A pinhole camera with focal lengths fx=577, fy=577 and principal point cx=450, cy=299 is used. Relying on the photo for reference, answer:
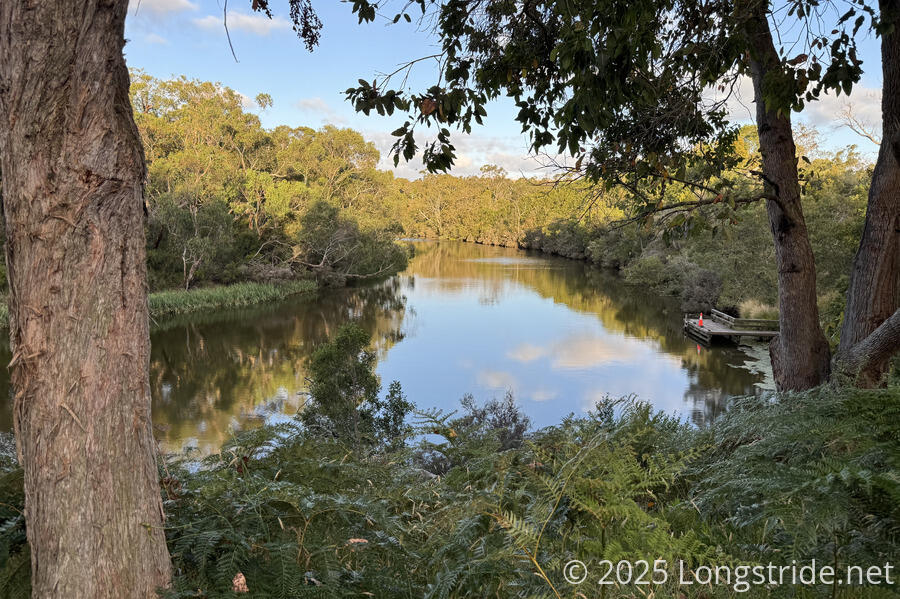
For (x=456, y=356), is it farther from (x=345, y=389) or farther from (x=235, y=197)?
(x=235, y=197)

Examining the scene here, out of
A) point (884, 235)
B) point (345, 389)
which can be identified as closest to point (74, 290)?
point (884, 235)

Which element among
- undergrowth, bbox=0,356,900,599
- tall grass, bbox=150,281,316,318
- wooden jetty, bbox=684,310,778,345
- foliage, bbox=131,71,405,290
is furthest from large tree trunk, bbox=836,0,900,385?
foliage, bbox=131,71,405,290

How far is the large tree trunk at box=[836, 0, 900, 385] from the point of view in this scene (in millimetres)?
3332

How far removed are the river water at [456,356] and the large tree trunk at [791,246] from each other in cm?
444

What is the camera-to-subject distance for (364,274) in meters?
34.3

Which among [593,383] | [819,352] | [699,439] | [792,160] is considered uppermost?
[792,160]

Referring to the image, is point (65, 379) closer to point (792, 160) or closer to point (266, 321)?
point (792, 160)

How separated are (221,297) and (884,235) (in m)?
25.0

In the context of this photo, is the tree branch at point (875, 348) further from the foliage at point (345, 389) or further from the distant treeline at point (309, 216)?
the distant treeline at point (309, 216)

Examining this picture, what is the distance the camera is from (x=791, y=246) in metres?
3.70

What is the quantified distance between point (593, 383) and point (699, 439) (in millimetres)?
12256

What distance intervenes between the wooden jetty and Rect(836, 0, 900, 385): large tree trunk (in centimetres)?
1614

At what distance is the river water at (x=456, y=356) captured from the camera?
42.5 ft

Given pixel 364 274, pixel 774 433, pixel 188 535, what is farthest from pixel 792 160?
pixel 364 274
